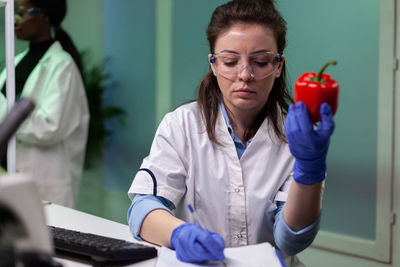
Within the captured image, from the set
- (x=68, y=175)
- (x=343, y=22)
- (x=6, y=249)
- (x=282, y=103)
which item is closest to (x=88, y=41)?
(x=68, y=175)

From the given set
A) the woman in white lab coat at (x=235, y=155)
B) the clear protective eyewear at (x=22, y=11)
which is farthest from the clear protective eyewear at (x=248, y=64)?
the clear protective eyewear at (x=22, y=11)

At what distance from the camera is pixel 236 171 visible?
1411 mm

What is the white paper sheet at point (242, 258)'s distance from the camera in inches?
40.1

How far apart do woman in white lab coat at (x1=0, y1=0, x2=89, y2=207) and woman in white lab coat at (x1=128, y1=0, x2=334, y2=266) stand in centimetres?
126

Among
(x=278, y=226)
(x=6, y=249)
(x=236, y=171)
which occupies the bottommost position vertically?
(x=278, y=226)

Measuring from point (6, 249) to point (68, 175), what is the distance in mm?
2177

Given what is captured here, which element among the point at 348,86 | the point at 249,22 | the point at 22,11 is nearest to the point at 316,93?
the point at 249,22

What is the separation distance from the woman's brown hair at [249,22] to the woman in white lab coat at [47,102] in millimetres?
1272

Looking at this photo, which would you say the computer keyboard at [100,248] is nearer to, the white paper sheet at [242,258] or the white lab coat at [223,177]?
the white paper sheet at [242,258]

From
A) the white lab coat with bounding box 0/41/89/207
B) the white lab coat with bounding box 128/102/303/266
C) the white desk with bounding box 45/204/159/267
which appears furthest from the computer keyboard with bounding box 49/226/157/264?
the white lab coat with bounding box 0/41/89/207

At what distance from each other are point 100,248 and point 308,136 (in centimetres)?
51

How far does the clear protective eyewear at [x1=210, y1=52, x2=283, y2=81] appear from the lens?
4.42 ft

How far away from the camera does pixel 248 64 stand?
1.34 m

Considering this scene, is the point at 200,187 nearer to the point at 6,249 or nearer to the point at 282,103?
the point at 282,103
